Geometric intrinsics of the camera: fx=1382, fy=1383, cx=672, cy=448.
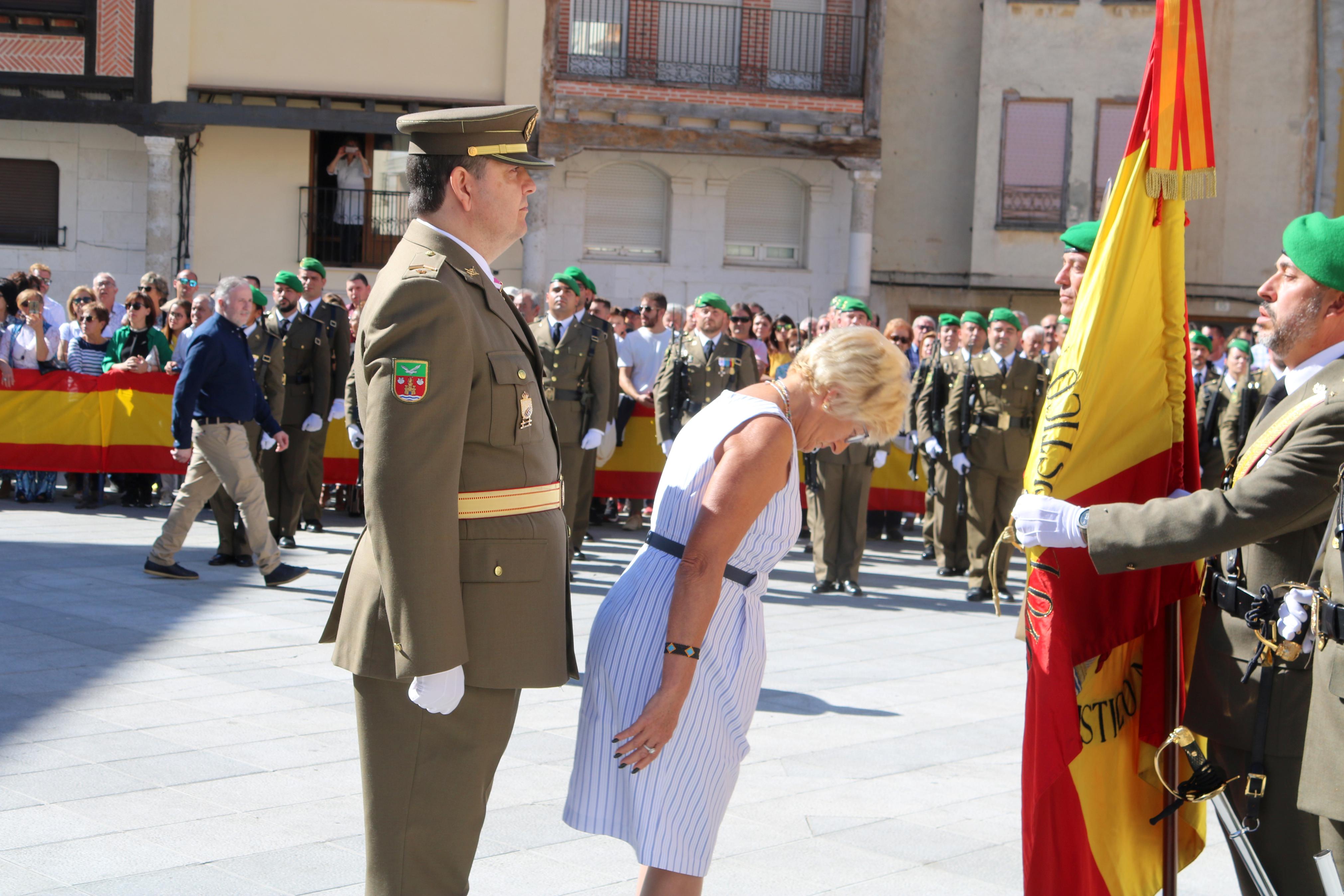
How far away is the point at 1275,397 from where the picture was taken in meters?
3.64

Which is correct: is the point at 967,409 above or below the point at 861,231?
below

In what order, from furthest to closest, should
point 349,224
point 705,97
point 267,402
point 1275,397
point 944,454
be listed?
point 705,97
point 349,224
point 944,454
point 267,402
point 1275,397

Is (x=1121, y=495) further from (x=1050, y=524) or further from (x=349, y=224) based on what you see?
(x=349, y=224)

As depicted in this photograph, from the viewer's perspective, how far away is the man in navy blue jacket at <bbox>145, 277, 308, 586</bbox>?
8891 mm

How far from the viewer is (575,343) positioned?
10.7m

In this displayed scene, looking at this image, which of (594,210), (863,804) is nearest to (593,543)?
(863,804)

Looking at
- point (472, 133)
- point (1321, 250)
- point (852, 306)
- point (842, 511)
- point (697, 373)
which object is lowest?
point (842, 511)

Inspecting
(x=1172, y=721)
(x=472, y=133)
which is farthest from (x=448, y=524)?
(x=1172, y=721)

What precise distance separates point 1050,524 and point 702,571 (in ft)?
2.94

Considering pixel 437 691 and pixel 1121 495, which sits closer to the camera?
pixel 437 691

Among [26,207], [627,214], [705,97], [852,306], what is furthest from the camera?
[627,214]

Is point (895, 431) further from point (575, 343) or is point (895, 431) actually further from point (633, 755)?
point (575, 343)

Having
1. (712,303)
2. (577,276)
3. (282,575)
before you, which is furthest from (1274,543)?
(712,303)

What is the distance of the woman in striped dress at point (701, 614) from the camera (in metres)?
3.18
